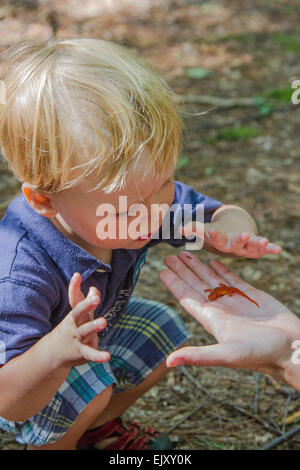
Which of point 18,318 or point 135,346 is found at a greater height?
point 18,318

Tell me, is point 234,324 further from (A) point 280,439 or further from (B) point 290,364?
(A) point 280,439

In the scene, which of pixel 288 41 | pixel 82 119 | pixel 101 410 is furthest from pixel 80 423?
pixel 288 41

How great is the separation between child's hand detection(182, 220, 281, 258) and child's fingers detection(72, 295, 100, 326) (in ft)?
1.86

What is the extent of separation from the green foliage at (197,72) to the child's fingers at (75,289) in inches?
168

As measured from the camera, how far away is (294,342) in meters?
1.61

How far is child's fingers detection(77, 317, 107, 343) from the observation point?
1.22 meters

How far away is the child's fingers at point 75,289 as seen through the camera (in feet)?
4.24

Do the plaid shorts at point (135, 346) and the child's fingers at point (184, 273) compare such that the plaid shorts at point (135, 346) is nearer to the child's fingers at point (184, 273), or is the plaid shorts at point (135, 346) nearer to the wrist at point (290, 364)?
the child's fingers at point (184, 273)

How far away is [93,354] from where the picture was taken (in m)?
1.24

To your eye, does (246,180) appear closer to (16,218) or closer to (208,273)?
(208,273)

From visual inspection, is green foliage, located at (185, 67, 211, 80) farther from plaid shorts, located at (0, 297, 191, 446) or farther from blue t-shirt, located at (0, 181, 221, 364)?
blue t-shirt, located at (0, 181, 221, 364)

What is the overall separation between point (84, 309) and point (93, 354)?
108mm

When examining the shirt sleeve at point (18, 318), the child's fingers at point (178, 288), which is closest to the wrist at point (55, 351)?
the shirt sleeve at point (18, 318)
